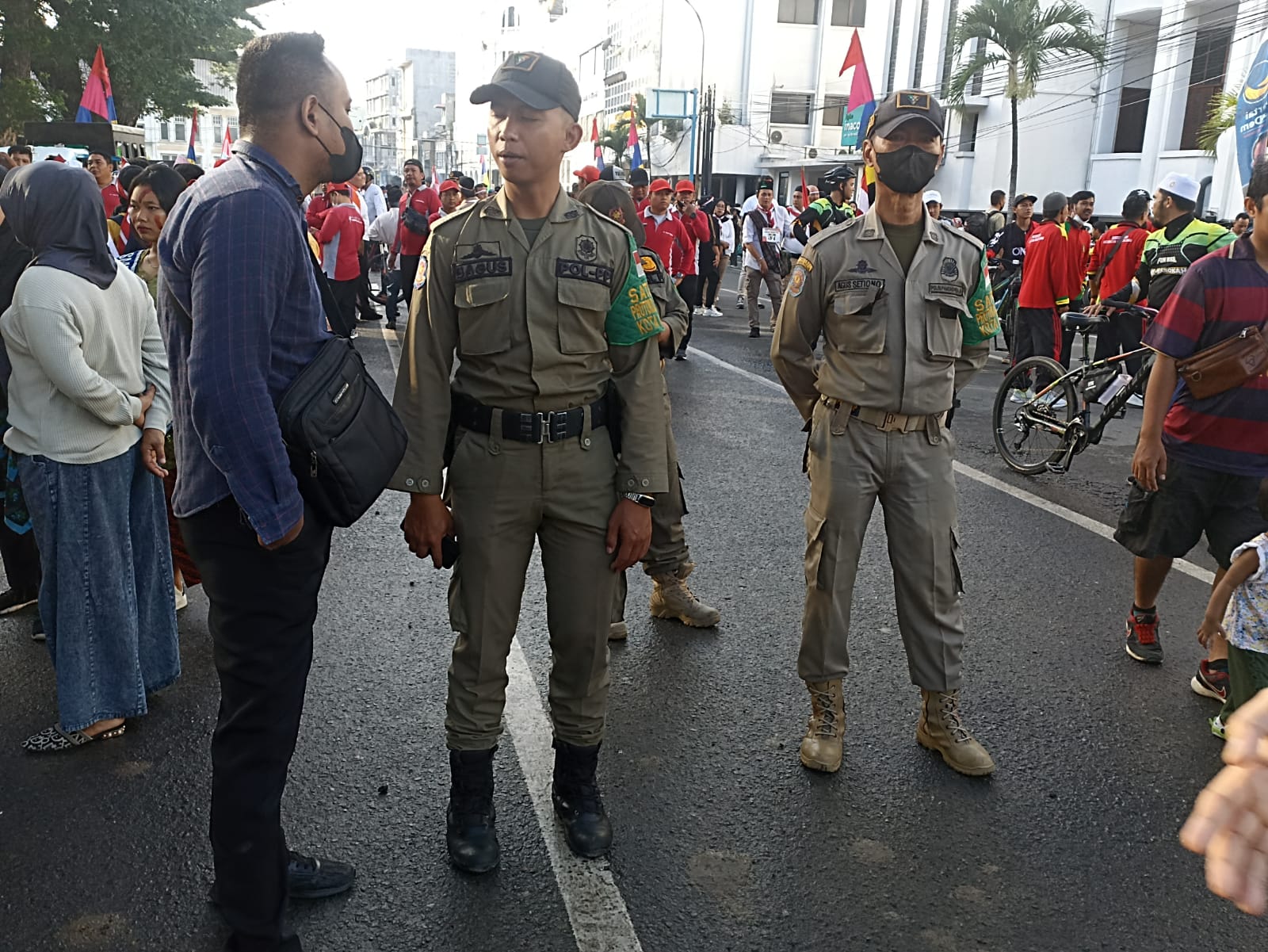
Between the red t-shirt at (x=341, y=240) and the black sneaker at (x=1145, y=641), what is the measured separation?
29.6ft

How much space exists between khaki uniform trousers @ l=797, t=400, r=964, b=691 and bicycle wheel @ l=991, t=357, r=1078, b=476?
4.19m

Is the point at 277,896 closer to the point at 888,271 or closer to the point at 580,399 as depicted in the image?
the point at 580,399

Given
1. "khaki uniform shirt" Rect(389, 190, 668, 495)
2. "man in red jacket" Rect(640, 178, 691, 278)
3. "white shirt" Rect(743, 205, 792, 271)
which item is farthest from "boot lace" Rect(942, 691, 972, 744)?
"white shirt" Rect(743, 205, 792, 271)

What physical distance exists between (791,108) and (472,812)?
56923mm

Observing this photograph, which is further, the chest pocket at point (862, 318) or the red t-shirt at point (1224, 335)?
the red t-shirt at point (1224, 335)

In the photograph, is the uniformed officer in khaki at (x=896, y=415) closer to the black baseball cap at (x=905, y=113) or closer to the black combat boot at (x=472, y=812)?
the black baseball cap at (x=905, y=113)

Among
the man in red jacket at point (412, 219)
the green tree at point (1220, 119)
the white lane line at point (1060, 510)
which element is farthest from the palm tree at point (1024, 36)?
the white lane line at point (1060, 510)

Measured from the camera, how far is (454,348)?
2.89 meters

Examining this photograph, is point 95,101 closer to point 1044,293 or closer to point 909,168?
point 1044,293

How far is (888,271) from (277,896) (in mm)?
2489

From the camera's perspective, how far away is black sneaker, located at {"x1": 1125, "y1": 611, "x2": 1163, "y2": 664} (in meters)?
4.32

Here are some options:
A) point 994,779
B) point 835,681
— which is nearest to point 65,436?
point 835,681

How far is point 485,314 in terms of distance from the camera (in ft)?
9.06

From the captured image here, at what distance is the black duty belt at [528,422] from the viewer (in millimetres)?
2805
